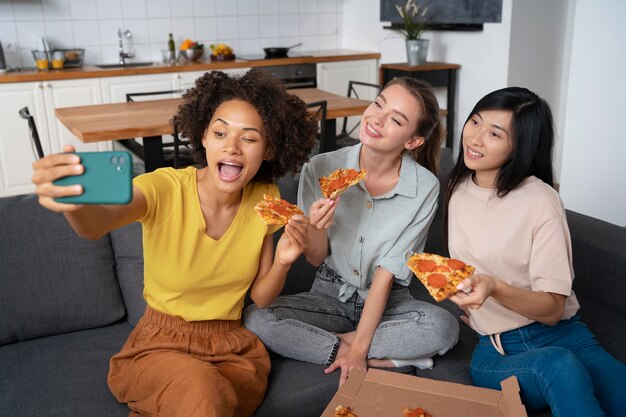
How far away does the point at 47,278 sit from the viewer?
200cm

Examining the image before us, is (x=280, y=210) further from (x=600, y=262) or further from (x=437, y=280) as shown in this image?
(x=600, y=262)

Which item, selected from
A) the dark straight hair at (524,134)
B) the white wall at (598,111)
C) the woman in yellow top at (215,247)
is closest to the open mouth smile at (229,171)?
the woman in yellow top at (215,247)

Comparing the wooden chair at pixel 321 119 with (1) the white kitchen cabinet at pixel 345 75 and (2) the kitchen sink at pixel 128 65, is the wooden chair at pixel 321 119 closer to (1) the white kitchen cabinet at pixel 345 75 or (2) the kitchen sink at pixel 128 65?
(1) the white kitchen cabinet at pixel 345 75

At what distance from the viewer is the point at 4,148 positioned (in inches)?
182

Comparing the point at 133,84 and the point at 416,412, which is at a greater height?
the point at 133,84

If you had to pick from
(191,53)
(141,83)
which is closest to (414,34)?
(191,53)

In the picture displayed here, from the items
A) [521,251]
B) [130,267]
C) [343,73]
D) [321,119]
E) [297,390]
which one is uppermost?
[343,73]

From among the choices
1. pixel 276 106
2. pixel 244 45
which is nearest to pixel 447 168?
pixel 276 106

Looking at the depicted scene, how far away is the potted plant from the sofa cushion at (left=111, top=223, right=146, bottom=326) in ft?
11.1

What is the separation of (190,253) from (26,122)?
3472mm

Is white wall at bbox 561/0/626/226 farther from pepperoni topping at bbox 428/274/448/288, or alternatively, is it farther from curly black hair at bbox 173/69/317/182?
pepperoni topping at bbox 428/274/448/288

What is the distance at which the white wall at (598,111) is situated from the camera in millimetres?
3273

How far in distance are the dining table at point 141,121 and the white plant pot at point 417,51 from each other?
1158 millimetres

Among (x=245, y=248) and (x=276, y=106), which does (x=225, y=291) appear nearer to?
(x=245, y=248)
